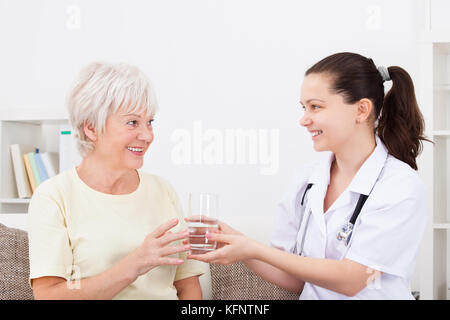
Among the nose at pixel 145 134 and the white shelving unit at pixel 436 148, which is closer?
the nose at pixel 145 134

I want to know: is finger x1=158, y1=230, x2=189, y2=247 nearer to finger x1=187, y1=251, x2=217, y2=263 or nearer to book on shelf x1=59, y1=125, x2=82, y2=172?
finger x1=187, y1=251, x2=217, y2=263

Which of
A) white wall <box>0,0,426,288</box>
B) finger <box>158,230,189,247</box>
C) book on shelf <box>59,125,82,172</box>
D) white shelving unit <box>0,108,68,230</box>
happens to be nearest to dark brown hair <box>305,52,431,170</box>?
finger <box>158,230,189,247</box>

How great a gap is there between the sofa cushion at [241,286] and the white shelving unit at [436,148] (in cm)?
107

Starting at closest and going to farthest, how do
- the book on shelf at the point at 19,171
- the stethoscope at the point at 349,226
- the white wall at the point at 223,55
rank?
the stethoscope at the point at 349,226, the white wall at the point at 223,55, the book on shelf at the point at 19,171

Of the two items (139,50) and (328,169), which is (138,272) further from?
(139,50)

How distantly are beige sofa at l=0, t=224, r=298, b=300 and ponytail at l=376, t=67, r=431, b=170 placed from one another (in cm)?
55

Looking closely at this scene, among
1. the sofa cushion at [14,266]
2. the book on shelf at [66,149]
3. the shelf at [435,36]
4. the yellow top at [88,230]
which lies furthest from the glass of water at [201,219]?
the book on shelf at [66,149]

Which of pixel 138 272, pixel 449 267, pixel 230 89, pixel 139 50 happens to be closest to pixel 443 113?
pixel 449 267

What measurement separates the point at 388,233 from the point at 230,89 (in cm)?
191

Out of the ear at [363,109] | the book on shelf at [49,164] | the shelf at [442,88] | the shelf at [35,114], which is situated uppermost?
the shelf at [442,88]

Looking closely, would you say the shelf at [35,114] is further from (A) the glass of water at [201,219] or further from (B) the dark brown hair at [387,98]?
(A) the glass of water at [201,219]

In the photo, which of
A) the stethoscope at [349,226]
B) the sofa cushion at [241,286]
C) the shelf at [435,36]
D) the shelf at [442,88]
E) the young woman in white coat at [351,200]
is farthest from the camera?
the shelf at [442,88]

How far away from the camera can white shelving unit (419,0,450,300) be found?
2543 mm

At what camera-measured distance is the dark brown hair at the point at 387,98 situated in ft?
5.21
